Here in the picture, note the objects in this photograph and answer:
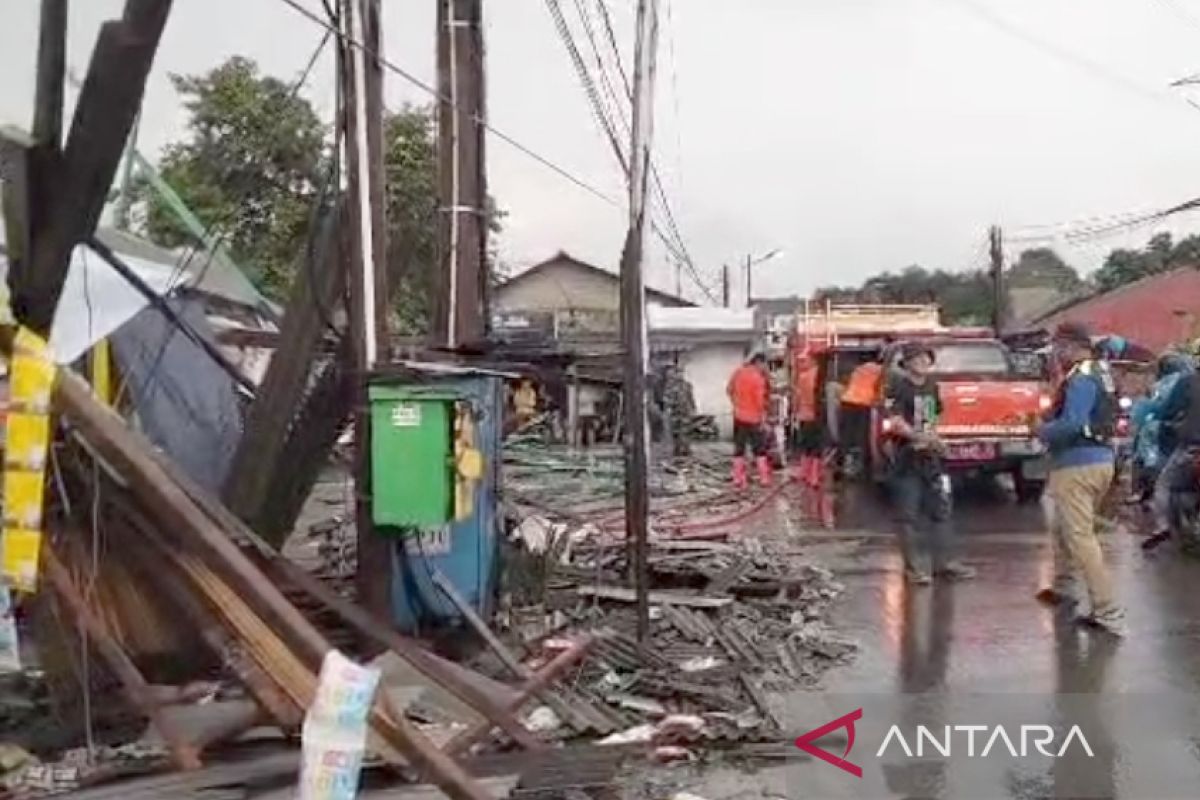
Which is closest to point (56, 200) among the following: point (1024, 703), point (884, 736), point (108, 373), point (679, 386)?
point (108, 373)

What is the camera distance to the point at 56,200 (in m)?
6.48

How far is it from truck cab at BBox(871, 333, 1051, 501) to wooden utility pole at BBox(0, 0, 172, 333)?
44.6 feet

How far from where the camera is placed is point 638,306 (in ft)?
32.0

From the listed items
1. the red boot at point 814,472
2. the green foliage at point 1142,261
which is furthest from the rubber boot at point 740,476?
the green foliage at point 1142,261

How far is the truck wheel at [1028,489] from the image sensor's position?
19.6 m

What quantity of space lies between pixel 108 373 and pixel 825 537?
29.9 ft

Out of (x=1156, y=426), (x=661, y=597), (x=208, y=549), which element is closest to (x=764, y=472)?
(x=1156, y=426)

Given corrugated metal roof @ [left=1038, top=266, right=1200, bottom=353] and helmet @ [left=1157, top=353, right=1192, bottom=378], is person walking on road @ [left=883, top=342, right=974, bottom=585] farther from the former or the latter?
corrugated metal roof @ [left=1038, top=266, right=1200, bottom=353]

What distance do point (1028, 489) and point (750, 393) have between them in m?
4.38

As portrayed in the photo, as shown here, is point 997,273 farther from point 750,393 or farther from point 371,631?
point 371,631

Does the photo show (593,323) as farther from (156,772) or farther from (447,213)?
(156,772)

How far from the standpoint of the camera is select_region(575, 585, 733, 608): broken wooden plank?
33.0 feet

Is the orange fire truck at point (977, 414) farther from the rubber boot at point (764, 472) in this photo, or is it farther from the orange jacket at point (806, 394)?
the orange jacket at point (806, 394)

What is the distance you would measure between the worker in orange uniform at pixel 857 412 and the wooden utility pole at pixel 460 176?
8787 millimetres
